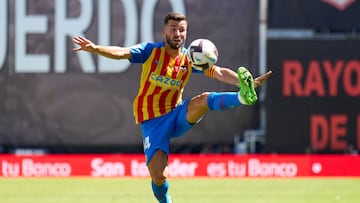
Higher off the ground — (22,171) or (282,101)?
(282,101)

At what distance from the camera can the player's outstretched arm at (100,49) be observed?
882 cm

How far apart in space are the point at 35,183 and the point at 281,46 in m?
6.07

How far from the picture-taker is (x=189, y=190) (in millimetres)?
14430

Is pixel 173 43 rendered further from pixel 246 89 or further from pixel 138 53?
pixel 246 89

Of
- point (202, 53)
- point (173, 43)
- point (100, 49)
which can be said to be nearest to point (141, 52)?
point (173, 43)

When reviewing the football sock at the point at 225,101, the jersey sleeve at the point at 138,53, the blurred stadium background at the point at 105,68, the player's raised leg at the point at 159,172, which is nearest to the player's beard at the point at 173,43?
the jersey sleeve at the point at 138,53

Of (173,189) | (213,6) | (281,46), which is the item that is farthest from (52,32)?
(173,189)

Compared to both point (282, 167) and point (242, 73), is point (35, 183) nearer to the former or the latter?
point (282, 167)

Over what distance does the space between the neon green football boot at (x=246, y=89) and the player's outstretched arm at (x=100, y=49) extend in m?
1.21

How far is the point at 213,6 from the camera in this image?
20.8 metres

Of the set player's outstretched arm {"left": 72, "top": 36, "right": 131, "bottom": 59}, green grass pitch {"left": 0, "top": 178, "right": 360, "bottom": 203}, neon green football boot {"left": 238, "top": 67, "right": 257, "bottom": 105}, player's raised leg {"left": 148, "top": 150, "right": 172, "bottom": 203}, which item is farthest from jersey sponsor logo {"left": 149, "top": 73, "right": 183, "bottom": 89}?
green grass pitch {"left": 0, "top": 178, "right": 360, "bottom": 203}

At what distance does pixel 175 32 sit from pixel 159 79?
52cm

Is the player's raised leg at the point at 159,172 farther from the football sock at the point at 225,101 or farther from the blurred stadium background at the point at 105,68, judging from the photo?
the blurred stadium background at the point at 105,68

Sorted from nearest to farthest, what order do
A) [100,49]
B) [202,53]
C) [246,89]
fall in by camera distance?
[246,89] < [100,49] < [202,53]
